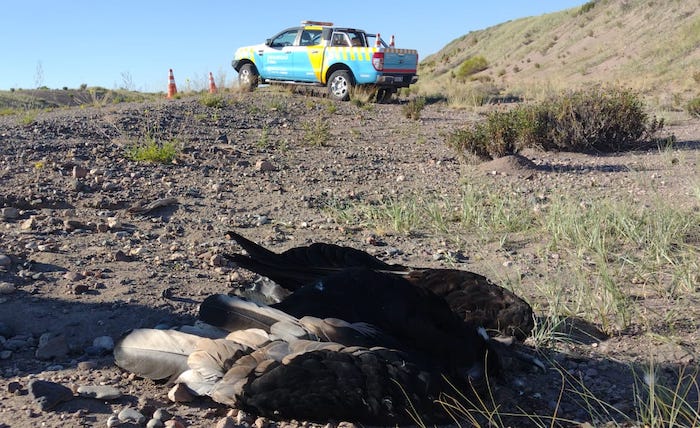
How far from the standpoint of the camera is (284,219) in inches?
240

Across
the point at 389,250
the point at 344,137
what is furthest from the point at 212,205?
the point at 344,137

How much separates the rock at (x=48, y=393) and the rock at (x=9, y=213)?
3.30 metres

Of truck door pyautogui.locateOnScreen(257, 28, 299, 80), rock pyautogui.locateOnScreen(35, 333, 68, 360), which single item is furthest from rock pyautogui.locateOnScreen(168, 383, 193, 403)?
truck door pyautogui.locateOnScreen(257, 28, 299, 80)

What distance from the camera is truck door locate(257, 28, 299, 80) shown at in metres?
17.5

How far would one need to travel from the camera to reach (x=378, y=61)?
16.0 metres

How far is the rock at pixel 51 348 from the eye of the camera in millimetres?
3332

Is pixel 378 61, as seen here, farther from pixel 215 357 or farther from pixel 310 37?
pixel 215 357

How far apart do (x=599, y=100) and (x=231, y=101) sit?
7.09 m

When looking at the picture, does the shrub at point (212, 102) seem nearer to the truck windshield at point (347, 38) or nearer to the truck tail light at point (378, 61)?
the truck tail light at point (378, 61)

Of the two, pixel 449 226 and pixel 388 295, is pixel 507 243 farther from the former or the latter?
pixel 388 295

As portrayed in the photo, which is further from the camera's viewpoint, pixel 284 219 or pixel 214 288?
pixel 284 219

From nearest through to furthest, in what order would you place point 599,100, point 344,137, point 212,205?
point 212,205, point 599,100, point 344,137

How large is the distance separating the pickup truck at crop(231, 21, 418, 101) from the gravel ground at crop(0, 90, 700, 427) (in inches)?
170

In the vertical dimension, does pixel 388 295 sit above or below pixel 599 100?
below
